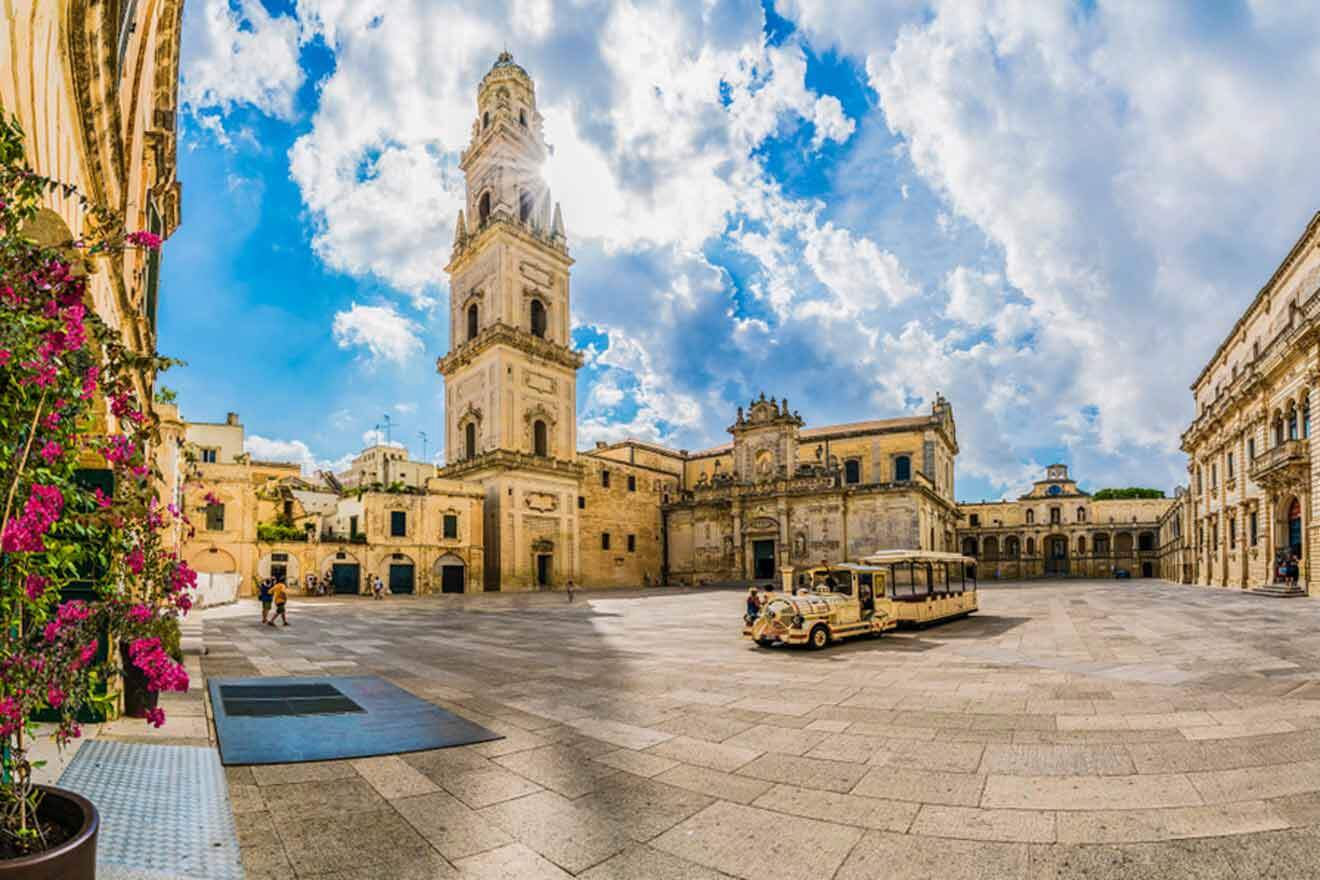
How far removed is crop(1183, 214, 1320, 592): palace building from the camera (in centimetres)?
2500

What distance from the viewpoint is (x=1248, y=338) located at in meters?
37.4

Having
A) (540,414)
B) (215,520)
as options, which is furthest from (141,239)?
(540,414)

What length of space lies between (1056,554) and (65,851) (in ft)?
283

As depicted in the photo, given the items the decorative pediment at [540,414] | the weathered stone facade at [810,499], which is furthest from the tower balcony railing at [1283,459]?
the decorative pediment at [540,414]

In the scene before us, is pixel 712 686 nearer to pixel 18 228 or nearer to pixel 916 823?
pixel 916 823

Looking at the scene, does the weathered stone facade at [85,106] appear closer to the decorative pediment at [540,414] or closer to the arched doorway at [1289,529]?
the decorative pediment at [540,414]

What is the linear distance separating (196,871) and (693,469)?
5967 cm

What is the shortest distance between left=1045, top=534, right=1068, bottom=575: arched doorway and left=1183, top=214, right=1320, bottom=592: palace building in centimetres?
3539

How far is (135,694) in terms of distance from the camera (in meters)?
6.62

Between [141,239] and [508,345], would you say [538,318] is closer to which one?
[508,345]

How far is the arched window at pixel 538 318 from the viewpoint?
1702 inches

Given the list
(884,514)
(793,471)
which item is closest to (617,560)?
(793,471)

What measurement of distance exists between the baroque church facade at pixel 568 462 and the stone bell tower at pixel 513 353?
0.32ft

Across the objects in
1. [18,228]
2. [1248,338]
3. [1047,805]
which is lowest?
[1047,805]
